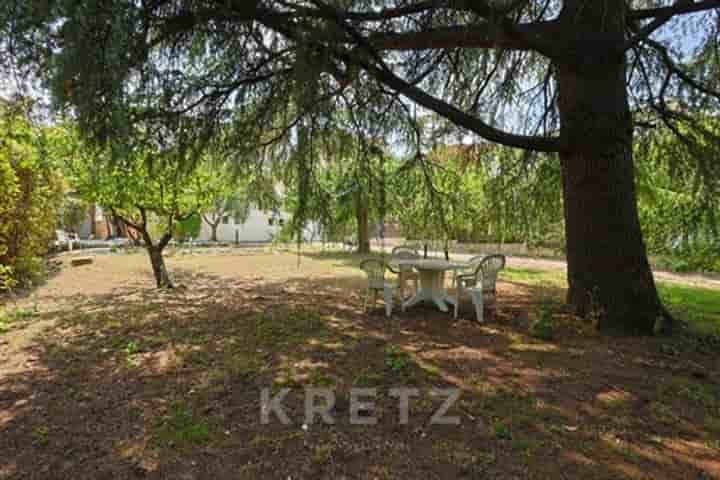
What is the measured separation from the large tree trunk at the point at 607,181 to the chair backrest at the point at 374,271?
8.28ft

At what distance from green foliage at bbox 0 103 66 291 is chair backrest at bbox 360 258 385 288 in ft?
A: 14.3

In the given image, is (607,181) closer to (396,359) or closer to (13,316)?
(396,359)

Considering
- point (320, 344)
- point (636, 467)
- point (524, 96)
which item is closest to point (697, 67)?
point (524, 96)

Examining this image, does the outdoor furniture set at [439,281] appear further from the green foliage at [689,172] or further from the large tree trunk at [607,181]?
the green foliage at [689,172]

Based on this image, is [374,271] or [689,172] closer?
[689,172]

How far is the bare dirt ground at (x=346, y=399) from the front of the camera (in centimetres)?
189

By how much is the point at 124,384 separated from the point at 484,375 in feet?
9.30

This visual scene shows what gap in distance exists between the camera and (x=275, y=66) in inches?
139

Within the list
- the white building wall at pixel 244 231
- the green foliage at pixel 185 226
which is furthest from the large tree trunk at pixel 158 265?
the white building wall at pixel 244 231

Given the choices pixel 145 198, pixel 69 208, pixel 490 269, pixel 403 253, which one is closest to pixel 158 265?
pixel 145 198

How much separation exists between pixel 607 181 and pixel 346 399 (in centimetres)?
352

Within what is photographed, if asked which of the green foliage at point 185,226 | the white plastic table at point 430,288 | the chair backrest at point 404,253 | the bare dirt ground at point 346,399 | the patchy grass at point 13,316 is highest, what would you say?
the green foliage at point 185,226

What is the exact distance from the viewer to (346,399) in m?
2.57

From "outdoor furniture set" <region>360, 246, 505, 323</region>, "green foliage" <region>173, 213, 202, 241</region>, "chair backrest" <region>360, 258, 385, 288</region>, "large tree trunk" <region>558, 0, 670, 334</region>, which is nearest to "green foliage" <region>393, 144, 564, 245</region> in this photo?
"outdoor furniture set" <region>360, 246, 505, 323</region>
